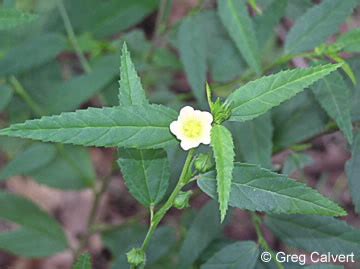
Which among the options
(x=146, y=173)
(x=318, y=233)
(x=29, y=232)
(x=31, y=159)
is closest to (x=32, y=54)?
(x=31, y=159)

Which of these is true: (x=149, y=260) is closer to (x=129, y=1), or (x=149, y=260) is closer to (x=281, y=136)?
(x=281, y=136)

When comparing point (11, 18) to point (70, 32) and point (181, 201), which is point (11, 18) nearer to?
point (181, 201)

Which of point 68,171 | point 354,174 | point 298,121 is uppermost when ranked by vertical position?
point 68,171

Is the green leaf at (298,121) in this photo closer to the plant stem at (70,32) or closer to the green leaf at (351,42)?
the green leaf at (351,42)

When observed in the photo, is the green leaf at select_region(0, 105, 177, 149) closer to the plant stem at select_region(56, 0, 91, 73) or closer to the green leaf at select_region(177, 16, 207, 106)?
the green leaf at select_region(177, 16, 207, 106)

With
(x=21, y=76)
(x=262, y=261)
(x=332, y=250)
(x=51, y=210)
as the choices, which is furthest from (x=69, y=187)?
(x=332, y=250)

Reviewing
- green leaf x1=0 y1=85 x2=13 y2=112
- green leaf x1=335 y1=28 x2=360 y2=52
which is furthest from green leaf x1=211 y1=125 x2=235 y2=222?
green leaf x1=0 y1=85 x2=13 y2=112

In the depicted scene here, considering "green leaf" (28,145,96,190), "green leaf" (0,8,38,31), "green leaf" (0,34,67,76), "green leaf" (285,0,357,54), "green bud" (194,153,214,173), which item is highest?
"green leaf" (0,34,67,76)
